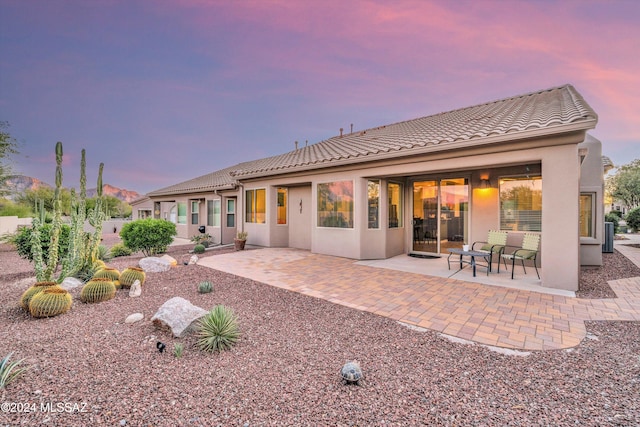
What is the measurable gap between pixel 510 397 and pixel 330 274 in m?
4.63

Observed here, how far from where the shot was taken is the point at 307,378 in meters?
2.49

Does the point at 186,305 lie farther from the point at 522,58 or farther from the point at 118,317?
the point at 522,58

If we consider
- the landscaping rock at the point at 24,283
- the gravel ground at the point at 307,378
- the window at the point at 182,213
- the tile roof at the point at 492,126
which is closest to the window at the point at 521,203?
the tile roof at the point at 492,126

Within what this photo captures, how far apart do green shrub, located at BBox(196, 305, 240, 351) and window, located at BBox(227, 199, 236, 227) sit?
10620 mm

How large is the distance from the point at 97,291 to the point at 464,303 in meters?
6.28

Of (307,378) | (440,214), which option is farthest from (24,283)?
(440,214)

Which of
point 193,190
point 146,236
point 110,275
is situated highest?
point 193,190

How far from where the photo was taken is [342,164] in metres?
8.57

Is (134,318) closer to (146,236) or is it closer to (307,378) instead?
(307,378)

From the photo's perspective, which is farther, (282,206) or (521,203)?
(282,206)

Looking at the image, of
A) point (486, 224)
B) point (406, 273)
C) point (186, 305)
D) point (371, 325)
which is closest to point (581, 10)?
point (486, 224)

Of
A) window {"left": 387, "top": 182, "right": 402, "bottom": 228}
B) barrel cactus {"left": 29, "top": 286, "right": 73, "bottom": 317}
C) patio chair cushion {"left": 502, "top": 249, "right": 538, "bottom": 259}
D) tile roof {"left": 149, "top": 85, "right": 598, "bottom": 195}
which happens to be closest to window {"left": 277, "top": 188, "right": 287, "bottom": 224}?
tile roof {"left": 149, "top": 85, "right": 598, "bottom": 195}

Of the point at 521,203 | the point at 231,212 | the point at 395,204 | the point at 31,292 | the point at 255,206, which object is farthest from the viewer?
the point at 231,212

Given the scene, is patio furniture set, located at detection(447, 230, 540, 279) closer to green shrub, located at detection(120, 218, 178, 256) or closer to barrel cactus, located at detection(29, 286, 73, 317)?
barrel cactus, located at detection(29, 286, 73, 317)
